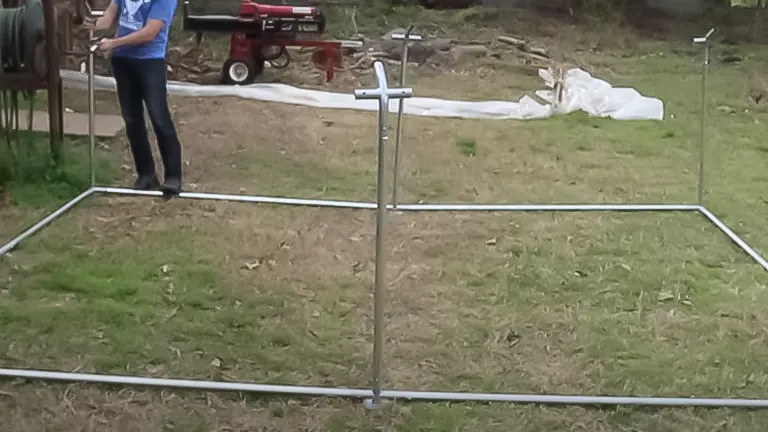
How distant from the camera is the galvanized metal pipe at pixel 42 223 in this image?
3414 mm

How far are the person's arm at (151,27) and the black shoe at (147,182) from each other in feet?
2.66

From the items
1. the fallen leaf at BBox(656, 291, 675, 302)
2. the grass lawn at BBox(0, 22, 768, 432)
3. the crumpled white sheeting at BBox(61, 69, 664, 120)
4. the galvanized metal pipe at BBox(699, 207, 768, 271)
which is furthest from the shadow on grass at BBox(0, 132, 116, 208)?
the galvanized metal pipe at BBox(699, 207, 768, 271)

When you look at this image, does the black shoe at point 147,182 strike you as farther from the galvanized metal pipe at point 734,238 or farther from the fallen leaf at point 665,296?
the galvanized metal pipe at point 734,238

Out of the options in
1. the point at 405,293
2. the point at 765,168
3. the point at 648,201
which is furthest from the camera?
the point at 765,168

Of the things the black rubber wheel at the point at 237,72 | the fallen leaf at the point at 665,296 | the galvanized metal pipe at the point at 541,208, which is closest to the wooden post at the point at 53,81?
the galvanized metal pipe at the point at 541,208

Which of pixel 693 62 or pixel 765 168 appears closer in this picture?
pixel 765 168

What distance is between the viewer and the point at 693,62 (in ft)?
24.0

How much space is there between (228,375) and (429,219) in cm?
168

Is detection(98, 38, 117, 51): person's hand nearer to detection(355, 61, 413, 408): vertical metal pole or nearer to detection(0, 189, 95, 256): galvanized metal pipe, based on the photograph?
detection(0, 189, 95, 256): galvanized metal pipe

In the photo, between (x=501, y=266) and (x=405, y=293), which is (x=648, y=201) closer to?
(x=501, y=266)

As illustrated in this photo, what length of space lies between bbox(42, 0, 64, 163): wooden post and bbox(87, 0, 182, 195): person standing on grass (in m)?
0.76

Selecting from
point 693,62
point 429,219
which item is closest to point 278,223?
point 429,219

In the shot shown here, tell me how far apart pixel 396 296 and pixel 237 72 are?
3.66 metres

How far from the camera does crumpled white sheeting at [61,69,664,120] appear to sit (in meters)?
6.14
